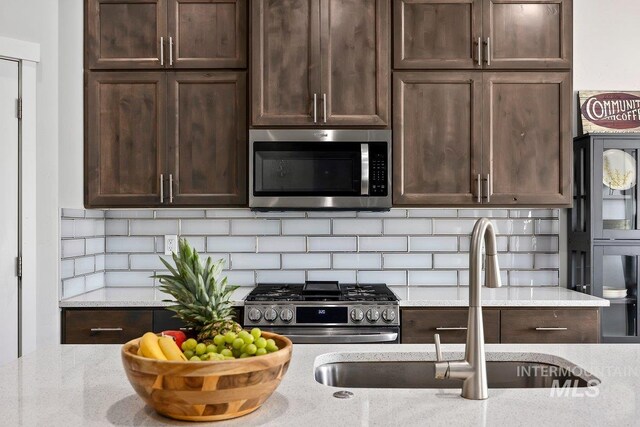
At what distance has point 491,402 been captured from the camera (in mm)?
1231

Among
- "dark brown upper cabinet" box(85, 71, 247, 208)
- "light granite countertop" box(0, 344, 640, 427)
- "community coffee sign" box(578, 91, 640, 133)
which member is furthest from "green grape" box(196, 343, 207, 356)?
"community coffee sign" box(578, 91, 640, 133)

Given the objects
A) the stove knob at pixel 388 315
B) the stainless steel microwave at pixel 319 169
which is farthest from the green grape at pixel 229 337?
the stainless steel microwave at pixel 319 169

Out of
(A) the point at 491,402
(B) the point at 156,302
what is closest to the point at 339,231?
(B) the point at 156,302

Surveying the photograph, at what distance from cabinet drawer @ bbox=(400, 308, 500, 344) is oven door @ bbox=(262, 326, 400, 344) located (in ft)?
0.28

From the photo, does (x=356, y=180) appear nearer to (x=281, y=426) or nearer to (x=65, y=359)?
(x=65, y=359)

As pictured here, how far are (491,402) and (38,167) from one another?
2463 mm

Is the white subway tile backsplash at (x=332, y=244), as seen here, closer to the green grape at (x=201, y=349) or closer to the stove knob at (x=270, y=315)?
the stove knob at (x=270, y=315)

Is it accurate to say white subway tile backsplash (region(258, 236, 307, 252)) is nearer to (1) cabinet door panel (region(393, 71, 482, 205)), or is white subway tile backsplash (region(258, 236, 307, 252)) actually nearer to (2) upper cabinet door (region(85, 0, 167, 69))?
(1) cabinet door panel (region(393, 71, 482, 205))

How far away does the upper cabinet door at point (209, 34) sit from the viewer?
3.00 metres

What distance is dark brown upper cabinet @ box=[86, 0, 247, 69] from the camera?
300cm

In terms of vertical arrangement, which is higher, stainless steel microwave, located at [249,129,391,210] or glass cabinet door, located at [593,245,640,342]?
stainless steel microwave, located at [249,129,391,210]

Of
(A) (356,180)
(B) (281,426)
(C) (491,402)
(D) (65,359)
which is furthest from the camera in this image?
(A) (356,180)

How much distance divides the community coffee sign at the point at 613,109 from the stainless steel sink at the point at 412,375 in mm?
2117

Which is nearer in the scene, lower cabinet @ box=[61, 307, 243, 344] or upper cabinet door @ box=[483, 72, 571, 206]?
lower cabinet @ box=[61, 307, 243, 344]
